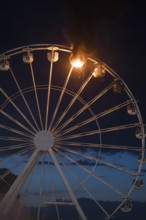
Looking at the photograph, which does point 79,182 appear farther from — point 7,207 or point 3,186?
point 3,186

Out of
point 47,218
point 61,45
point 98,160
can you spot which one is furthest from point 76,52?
point 47,218

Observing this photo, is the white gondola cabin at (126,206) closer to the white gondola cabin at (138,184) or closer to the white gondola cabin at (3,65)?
the white gondola cabin at (138,184)

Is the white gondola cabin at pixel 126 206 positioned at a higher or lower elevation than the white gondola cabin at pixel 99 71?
lower

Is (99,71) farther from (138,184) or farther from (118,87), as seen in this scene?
(138,184)

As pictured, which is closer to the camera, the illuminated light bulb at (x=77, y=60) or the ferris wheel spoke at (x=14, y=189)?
the illuminated light bulb at (x=77, y=60)

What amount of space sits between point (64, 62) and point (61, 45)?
8.87 feet

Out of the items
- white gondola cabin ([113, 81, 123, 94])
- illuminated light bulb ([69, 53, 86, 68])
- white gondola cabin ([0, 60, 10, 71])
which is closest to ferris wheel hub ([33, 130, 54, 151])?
white gondola cabin ([0, 60, 10, 71])

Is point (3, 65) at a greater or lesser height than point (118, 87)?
greater

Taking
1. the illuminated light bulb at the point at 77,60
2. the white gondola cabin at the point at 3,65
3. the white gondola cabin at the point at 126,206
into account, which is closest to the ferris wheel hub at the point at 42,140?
the white gondola cabin at the point at 3,65

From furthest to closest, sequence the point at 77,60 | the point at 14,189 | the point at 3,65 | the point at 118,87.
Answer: the point at 14,189 < the point at 118,87 < the point at 3,65 < the point at 77,60

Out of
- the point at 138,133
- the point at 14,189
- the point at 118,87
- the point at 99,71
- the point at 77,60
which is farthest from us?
the point at 138,133

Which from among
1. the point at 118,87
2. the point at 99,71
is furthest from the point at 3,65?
the point at 118,87

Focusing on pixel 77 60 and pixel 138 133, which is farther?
pixel 138 133

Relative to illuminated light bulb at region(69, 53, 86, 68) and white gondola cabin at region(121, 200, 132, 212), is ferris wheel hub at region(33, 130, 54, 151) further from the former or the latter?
illuminated light bulb at region(69, 53, 86, 68)
